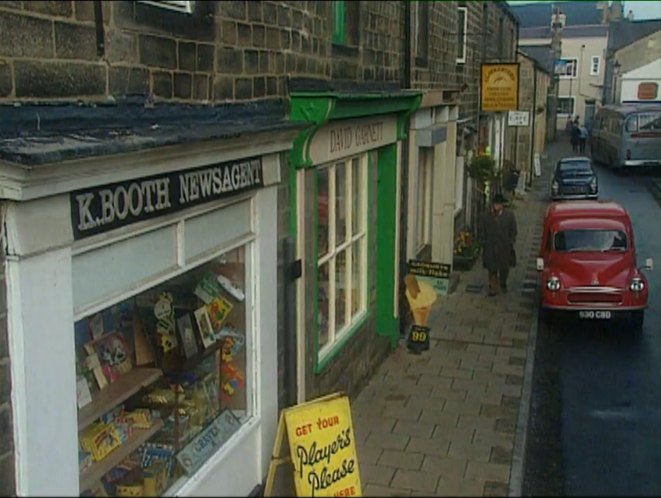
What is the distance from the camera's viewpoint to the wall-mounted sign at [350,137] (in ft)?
27.6

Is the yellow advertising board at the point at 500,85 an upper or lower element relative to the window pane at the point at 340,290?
upper

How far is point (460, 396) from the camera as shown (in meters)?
10.2

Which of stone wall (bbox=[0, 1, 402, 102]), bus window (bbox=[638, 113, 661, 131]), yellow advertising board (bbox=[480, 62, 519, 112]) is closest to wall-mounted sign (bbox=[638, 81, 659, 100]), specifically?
bus window (bbox=[638, 113, 661, 131])

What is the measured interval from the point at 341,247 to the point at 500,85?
11331 millimetres

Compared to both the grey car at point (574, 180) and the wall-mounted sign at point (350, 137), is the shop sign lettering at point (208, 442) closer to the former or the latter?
the wall-mounted sign at point (350, 137)

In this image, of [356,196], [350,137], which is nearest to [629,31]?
[350,137]

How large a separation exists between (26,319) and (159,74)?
6.85 ft

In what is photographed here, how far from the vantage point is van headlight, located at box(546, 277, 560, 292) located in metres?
13.4

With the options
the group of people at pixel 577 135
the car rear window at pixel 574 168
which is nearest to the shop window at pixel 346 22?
the group of people at pixel 577 135

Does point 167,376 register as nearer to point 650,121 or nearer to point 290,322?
point 290,322

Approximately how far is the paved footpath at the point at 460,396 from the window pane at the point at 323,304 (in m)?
0.96

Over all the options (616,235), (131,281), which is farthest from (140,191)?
(616,235)

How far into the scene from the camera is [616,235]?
13.9 m

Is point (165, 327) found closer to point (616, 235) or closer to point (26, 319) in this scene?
point (26, 319)
